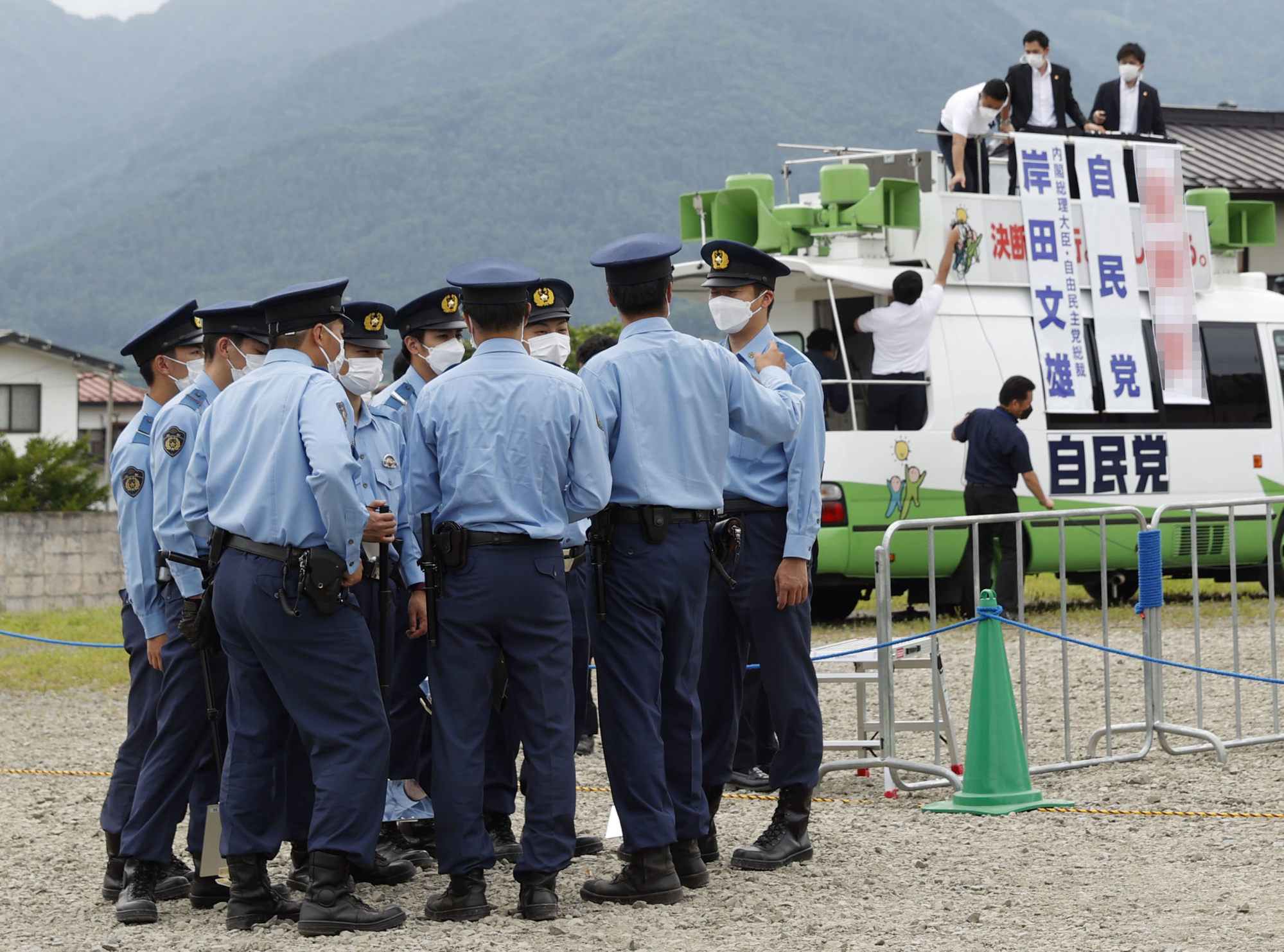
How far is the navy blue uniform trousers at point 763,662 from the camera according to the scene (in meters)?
5.73

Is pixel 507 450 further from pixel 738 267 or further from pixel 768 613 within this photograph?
pixel 738 267

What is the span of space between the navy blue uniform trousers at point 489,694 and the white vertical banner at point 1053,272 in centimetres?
868

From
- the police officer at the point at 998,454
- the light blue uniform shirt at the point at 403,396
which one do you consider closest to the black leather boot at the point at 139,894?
the light blue uniform shirt at the point at 403,396

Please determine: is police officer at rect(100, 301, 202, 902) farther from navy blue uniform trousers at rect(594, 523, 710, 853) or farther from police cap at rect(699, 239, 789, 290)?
police cap at rect(699, 239, 789, 290)

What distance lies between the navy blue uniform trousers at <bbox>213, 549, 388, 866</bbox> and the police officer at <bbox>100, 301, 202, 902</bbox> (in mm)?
457

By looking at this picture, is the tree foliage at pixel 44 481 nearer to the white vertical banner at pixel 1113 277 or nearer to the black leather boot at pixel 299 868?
the white vertical banner at pixel 1113 277

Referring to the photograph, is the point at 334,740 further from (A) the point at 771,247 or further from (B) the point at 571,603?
(A) the point at 771,247

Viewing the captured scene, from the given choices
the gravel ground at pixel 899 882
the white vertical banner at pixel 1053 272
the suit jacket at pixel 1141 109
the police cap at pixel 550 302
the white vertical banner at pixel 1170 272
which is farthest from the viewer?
the suit jacket at pixel 1141 109

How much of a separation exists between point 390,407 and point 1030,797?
2961 mm

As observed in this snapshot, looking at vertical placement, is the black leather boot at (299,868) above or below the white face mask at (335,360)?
below

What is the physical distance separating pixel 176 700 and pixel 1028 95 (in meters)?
10.3

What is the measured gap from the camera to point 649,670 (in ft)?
17.3

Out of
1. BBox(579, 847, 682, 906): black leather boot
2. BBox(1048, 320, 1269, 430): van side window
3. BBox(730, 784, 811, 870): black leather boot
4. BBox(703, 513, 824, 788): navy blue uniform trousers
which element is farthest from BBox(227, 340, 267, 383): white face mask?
BBox(1048, 320, 1269, 430): van side window

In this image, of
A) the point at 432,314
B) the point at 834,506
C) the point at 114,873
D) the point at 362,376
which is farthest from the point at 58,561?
the point at 362,376
